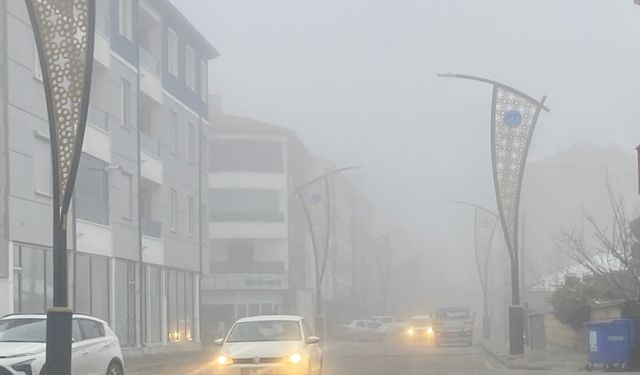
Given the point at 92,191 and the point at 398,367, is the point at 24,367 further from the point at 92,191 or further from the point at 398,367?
the point at 92,191

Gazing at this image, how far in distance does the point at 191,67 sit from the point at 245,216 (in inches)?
839

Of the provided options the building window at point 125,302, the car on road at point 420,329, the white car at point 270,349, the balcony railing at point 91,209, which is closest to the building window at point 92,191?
the balcony railing at point 91,209

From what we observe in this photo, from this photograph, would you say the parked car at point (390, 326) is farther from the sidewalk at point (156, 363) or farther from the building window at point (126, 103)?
the sidewalk at point (156, 363)

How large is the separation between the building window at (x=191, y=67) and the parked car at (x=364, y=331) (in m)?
23.5

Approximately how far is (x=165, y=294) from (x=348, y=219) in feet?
205

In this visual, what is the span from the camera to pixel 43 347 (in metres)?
14.4

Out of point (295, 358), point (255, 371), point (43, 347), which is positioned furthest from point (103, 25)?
point (43, 347)

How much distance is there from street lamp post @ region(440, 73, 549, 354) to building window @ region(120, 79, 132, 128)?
1448 centimetres

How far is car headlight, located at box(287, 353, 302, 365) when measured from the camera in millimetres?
16906

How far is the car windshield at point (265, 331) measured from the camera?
1820 centimetres

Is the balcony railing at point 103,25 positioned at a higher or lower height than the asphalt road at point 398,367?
higher

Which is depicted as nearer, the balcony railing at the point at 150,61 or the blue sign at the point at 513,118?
the blue sign at the point at 513,118

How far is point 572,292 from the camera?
104ft

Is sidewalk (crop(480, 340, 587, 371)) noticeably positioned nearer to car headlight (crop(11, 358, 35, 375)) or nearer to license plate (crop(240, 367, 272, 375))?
license plate (crop(240, 367, 272, 375))
